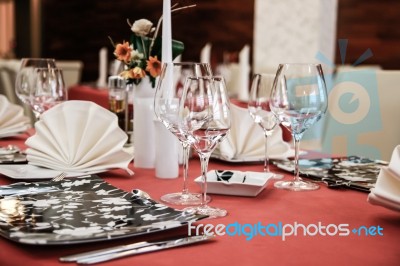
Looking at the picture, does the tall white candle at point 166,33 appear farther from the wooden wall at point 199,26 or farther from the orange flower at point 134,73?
the wooden wall at point 199,26

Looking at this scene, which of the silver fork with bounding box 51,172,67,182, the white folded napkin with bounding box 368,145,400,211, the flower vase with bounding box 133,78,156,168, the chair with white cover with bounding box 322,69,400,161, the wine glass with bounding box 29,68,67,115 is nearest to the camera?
the white folded napkin with bounding box 368,145,400,211

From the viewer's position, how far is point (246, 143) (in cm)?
161

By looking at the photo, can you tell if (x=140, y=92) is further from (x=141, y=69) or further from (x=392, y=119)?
(x=392, y=119)

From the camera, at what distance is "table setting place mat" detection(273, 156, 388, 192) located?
4.17 feet

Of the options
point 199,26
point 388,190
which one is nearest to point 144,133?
point 388,190

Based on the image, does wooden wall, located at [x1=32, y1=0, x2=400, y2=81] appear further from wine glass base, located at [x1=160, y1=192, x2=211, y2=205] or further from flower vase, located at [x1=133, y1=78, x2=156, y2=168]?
wine glass base, located at [x1=160, y1=192, x2=211, y2=205]

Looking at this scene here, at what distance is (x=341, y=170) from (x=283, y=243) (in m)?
0.62

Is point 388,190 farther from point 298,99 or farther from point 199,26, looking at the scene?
point 199,26

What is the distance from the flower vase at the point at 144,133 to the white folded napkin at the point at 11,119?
614 millimetres

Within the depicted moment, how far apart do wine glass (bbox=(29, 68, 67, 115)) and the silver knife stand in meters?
1.00

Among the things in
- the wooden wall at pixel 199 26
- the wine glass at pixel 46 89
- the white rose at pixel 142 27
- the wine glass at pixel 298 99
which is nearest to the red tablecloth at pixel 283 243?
the wine glass at pixel 298 99

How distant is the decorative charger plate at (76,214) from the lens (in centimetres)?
81

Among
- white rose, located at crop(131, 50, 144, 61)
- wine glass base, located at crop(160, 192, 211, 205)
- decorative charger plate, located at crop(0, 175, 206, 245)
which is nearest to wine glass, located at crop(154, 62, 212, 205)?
wine glass base, located at crop(160, 192, 211, 205)

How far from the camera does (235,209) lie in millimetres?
1043
